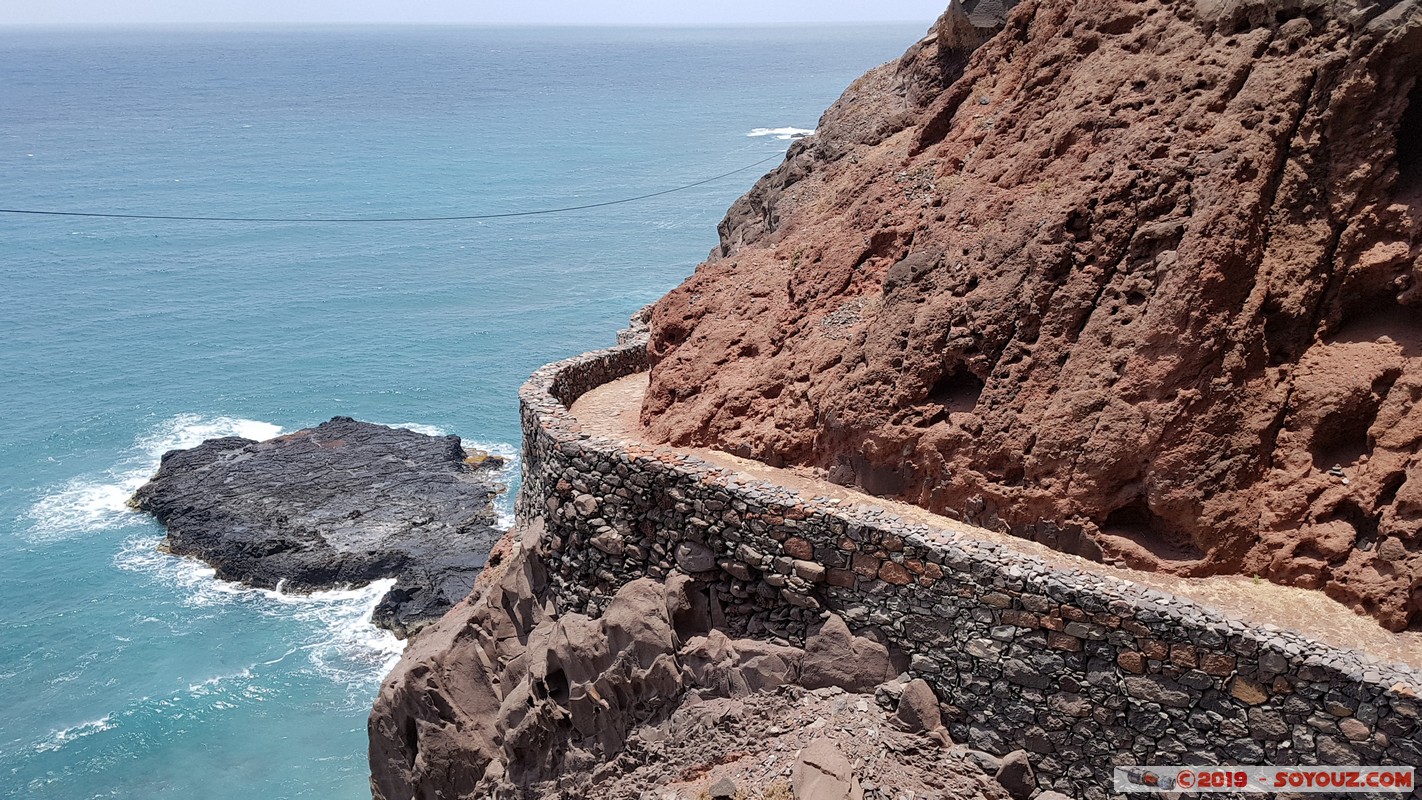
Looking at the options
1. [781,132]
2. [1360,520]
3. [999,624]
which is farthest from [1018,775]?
[781,132]

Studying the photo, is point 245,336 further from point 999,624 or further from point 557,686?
point 999,624

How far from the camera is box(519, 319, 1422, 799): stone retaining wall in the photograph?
11.5 metres

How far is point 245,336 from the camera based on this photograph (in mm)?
57844

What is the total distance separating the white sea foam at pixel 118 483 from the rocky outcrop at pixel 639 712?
24583 millimetres

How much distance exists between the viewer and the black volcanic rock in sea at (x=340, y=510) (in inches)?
1325

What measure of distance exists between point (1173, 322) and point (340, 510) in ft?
97.3

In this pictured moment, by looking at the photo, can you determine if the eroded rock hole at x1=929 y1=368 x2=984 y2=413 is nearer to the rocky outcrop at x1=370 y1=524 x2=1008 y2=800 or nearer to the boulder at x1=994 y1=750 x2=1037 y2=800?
the rocky outcrop at x1=370 y1=524 x2=1008 y2=800

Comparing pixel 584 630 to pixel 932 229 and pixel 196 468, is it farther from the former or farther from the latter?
pixel 196 468

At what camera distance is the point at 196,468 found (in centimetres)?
4003

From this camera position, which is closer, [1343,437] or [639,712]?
[1343,437]

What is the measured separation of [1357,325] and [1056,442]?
12.3ft

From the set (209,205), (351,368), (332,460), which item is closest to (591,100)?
(209,205)

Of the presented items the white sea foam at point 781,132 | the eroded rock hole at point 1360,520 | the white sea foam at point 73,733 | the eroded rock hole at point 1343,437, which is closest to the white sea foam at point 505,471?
the white sea foam at point 73,733

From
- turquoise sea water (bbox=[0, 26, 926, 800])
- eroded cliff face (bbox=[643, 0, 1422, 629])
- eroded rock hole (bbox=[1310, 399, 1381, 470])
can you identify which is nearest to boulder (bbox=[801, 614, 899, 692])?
eroded cliff face (bbox=[643, 0, 1422, 629])
